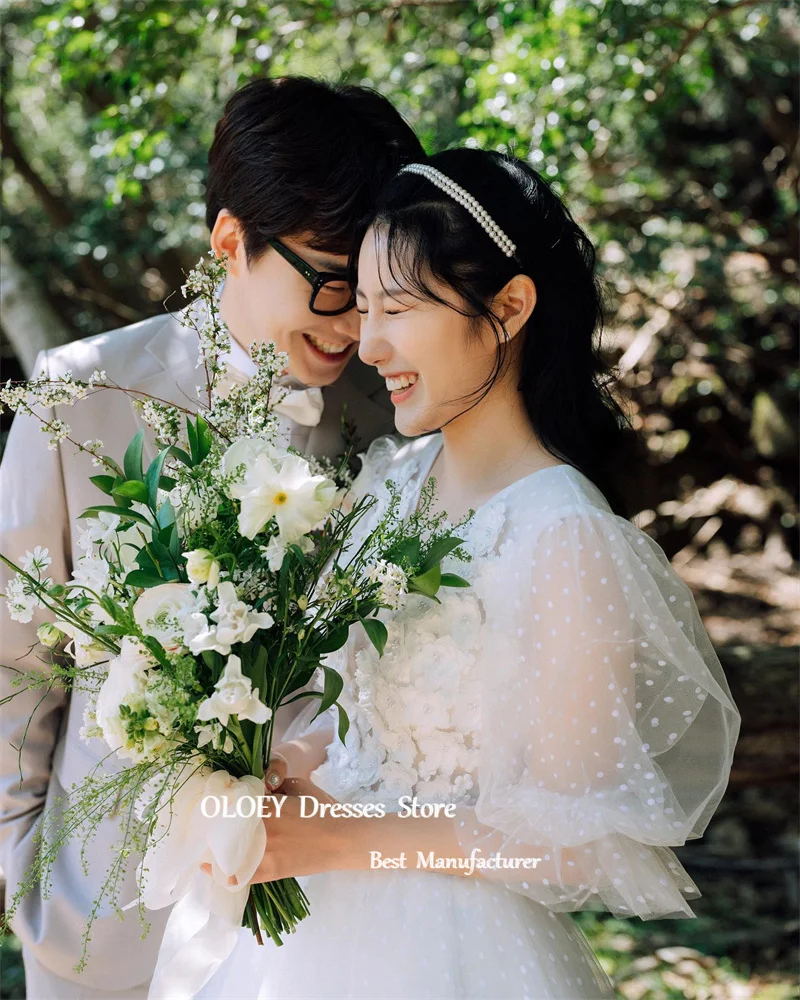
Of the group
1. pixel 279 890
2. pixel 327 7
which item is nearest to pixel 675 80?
pixel 327 7

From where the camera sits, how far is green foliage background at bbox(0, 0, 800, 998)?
342 centimetres

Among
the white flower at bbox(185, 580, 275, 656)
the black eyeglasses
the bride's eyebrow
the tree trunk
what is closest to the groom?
the black eyeglasses

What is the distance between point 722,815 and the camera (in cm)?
465

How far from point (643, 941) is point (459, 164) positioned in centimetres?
320

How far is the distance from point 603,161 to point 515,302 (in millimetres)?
3055

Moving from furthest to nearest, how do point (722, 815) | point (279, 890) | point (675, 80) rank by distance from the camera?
point (722, 815) → point (675, 80) → point (279, 890)

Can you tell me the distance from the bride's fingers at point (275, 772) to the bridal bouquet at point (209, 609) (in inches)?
3.5

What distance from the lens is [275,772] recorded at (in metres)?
1.83

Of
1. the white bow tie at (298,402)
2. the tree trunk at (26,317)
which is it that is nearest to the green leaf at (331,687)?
the white bow tie at (298,402)

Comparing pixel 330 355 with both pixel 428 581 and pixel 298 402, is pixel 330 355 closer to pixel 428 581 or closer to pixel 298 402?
pixel 298 402

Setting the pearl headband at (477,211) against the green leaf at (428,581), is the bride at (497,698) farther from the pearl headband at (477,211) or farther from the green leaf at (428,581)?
the green leaf at (428,581)

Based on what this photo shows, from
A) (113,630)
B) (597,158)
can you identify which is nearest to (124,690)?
(113,630)

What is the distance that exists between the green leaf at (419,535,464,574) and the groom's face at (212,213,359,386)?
0.76m

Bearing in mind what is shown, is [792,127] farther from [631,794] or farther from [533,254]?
[631,794]
